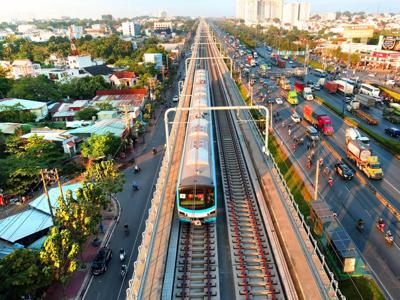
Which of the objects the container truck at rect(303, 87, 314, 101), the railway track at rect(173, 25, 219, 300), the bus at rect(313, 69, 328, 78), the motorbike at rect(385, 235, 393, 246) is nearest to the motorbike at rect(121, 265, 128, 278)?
the railway track at rect(173, 25, 219, 300)

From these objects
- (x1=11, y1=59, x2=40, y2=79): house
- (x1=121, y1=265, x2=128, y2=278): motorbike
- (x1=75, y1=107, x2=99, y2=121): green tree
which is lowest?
(x1=121, y1=265, x2=128, y2=278): motorbike

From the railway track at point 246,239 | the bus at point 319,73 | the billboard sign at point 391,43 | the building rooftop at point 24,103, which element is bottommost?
the bus at point 319,73

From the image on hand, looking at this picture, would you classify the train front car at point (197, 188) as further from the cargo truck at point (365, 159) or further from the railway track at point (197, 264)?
the cargo truck at point (365, 159)

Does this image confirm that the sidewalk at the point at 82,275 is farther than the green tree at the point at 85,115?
No

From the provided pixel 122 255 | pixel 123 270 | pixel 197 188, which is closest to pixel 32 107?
pixel 122 255

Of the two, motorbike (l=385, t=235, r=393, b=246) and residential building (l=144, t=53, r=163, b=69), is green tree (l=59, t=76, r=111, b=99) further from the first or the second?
motorbike (l=385, t=235, r=393, b=246)

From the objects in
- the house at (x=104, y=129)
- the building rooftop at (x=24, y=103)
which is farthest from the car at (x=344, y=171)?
the building rooftop at (x=24, y=103)
